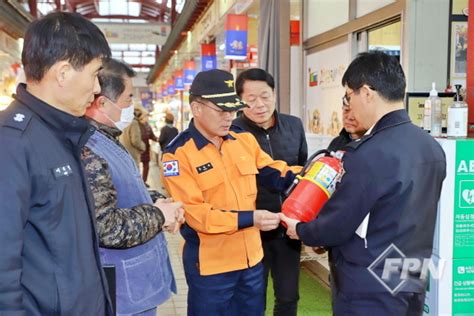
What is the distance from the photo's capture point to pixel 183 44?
16719 mm

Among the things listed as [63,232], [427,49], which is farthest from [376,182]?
[427,49]

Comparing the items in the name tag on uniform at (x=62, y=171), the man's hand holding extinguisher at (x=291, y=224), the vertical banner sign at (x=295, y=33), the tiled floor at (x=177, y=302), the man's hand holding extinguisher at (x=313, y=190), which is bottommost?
the tiled floor at (x=177, y=302)

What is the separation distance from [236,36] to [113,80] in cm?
Result: 586

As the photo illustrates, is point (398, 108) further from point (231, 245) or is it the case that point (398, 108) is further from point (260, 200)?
point (260, 200)

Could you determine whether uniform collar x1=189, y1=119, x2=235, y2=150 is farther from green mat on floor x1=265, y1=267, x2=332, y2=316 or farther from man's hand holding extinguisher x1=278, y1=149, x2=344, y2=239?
green mat on floor x1=265, y1=267, x2=332, y2=316

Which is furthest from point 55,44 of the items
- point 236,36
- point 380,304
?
point 236,36

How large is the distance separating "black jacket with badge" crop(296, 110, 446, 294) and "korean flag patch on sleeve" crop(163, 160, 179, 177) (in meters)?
0.76

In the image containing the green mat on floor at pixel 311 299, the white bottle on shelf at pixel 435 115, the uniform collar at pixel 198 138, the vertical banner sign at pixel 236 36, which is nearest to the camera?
the uniform collar at pixel 198 138

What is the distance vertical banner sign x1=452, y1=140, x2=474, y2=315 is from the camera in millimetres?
2531

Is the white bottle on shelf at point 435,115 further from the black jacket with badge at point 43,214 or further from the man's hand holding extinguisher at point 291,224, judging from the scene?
the black jacket with badge at point 43,214

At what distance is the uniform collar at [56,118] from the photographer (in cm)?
138

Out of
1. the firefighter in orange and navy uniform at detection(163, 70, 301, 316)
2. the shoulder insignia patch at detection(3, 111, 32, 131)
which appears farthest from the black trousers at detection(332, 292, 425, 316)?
the shoulder insignia patch at detection(3, 111, 32, 131)

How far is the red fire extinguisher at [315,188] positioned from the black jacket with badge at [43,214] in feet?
3.21

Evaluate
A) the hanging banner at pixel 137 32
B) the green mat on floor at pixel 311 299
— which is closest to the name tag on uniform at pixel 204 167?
the green mat on floor at pixel 311 299
